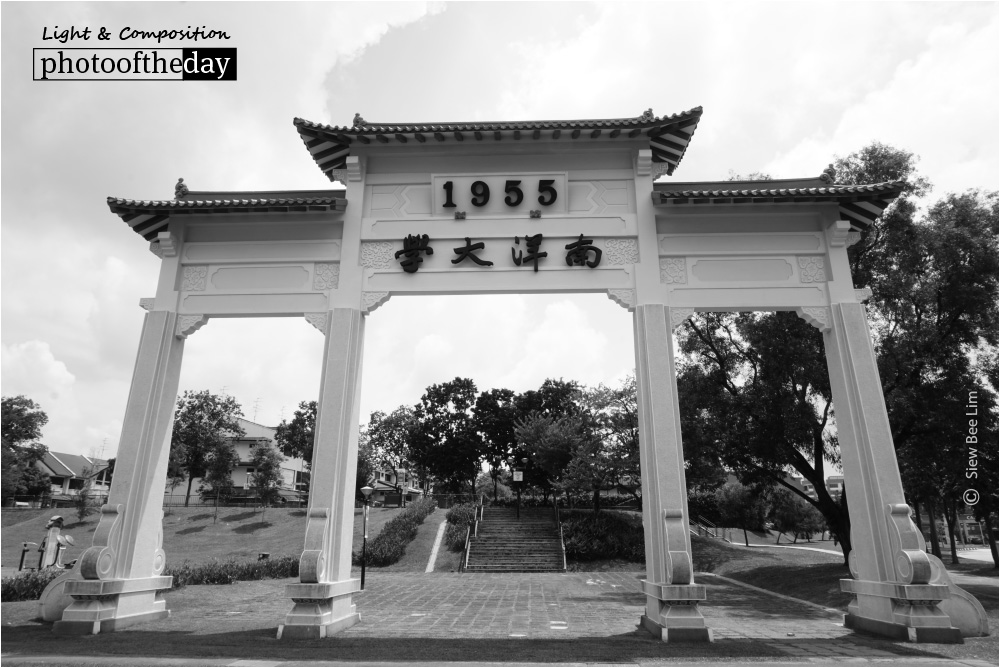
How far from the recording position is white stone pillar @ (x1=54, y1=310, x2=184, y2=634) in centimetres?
748

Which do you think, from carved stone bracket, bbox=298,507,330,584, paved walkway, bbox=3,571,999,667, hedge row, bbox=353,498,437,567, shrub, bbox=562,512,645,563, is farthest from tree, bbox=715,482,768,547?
carved stone bracket, bbox=298,507,330,584

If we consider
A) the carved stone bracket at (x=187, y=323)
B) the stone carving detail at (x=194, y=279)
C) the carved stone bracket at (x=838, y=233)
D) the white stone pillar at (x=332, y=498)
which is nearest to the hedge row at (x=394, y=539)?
the white stone pillar at (x=332, y=498)

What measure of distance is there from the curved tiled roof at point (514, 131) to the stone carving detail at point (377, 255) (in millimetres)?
1647

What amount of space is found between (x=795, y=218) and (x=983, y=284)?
6642 millimetres

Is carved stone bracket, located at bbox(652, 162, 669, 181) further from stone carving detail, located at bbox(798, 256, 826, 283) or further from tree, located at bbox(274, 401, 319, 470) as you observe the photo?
tree, located at bbox(274, 401, 319, 470)

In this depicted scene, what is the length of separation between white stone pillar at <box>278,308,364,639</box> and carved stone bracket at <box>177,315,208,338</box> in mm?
2079

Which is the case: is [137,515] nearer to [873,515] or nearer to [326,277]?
[326,277]

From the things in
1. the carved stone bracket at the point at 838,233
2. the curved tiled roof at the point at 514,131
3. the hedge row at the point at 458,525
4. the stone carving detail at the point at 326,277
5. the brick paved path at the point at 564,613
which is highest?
the curved tiled roof at the point at 514,131

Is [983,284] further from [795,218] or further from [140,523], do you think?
[140,523]

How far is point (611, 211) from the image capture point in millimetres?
9023

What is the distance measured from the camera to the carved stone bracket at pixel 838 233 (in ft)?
28.3

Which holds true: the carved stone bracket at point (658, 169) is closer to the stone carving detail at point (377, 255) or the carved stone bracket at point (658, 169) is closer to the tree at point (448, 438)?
the stone carving detail at point (377, 255)

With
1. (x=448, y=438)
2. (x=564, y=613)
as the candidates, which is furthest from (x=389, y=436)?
(x=564, y=613)

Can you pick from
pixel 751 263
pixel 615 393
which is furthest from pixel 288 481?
pixel 751 263
